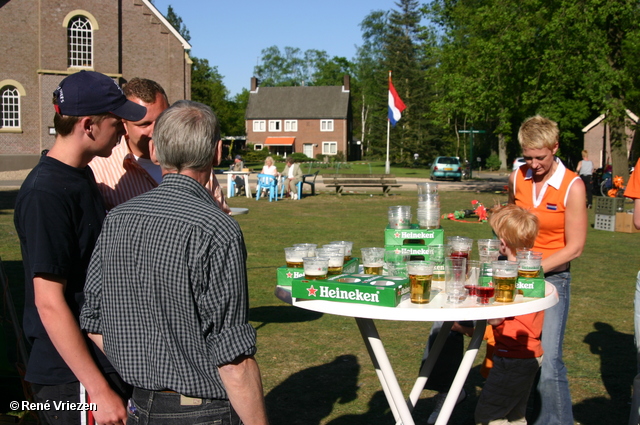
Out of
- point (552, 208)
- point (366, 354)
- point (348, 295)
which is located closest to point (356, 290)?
point (348, 295)

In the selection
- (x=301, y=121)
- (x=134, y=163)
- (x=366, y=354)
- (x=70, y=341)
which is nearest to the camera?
(x=70, y=341)

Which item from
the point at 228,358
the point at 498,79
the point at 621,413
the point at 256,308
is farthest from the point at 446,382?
the point at 498,79

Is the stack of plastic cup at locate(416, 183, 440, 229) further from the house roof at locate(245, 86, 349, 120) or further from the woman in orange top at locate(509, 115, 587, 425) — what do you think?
the house roof at locate(245, 86, 349, 120)

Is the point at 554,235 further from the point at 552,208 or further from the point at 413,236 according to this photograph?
the point at 413,236

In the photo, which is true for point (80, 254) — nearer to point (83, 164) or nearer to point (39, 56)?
point (83, 164)

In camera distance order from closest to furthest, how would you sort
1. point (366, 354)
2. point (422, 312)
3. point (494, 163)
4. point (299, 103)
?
point (422, 312) < point (366, 354) < point (494, 163) < point (299, 103)

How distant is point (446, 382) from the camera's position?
4203mm

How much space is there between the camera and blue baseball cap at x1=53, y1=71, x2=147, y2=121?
231 centimetres

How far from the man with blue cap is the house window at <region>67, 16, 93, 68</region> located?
122 feet

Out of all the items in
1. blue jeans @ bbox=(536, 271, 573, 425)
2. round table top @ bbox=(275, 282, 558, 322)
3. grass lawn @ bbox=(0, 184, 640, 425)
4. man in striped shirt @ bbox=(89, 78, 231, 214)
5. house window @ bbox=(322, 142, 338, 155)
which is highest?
house window @ bbox=(322, 142, 338, 155)

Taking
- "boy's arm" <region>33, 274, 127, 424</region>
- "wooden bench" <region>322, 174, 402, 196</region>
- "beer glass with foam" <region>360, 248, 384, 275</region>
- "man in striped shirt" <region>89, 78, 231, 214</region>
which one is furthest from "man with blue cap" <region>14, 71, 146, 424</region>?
"wooden bench" <region>322, 174, 402, 196</region>

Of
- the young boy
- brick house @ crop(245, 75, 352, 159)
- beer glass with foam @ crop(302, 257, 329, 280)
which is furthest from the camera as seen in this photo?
brick house @ crop(245, 75, 352, 159)

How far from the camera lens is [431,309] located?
262cm

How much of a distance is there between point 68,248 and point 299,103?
8284 cm
